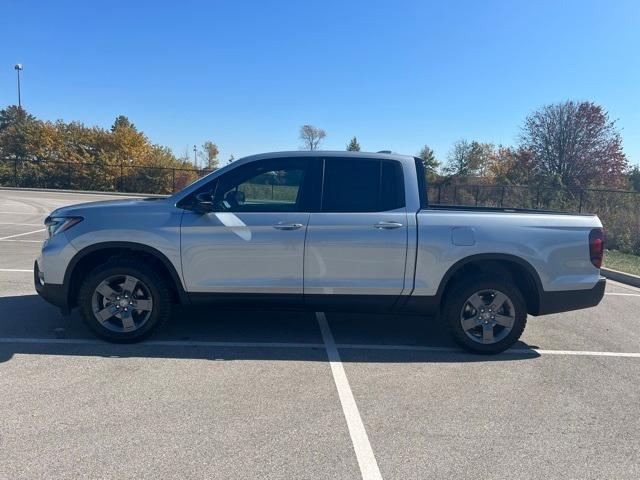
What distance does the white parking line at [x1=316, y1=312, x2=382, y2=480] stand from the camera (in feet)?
8.61

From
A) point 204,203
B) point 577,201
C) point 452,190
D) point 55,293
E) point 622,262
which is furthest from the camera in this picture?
point 452,190

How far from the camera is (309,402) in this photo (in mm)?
3365

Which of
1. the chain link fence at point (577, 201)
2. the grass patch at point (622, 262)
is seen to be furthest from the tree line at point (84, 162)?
the grass patch at point (622, 262)

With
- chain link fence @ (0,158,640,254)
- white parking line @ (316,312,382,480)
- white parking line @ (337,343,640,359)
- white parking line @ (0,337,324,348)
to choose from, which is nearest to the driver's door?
chain link fence @ (0,158,640,254)

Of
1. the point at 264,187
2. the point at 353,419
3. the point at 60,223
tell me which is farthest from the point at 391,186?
the point at 60,223

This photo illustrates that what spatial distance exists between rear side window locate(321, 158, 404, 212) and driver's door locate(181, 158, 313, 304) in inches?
8.3

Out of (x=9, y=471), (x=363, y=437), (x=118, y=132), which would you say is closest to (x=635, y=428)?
(x=363, y=437)

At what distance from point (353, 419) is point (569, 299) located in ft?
8.49

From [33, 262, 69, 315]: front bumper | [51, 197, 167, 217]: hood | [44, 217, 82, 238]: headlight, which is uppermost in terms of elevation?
[51, 197, 167, 217]: hood

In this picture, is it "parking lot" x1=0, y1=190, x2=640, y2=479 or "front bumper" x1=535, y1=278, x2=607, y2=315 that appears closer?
"parking lot" x1=0, y1=190, x2=640, y2=479

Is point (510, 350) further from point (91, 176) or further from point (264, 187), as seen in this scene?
point (91, 176)

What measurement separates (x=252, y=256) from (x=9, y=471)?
233cm

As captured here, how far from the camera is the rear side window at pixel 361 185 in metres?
4.27

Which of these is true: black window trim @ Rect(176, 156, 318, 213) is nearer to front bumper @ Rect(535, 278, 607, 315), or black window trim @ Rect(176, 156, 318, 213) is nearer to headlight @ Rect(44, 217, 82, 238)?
headlight @ Rect(44, 217, 82, 238)
